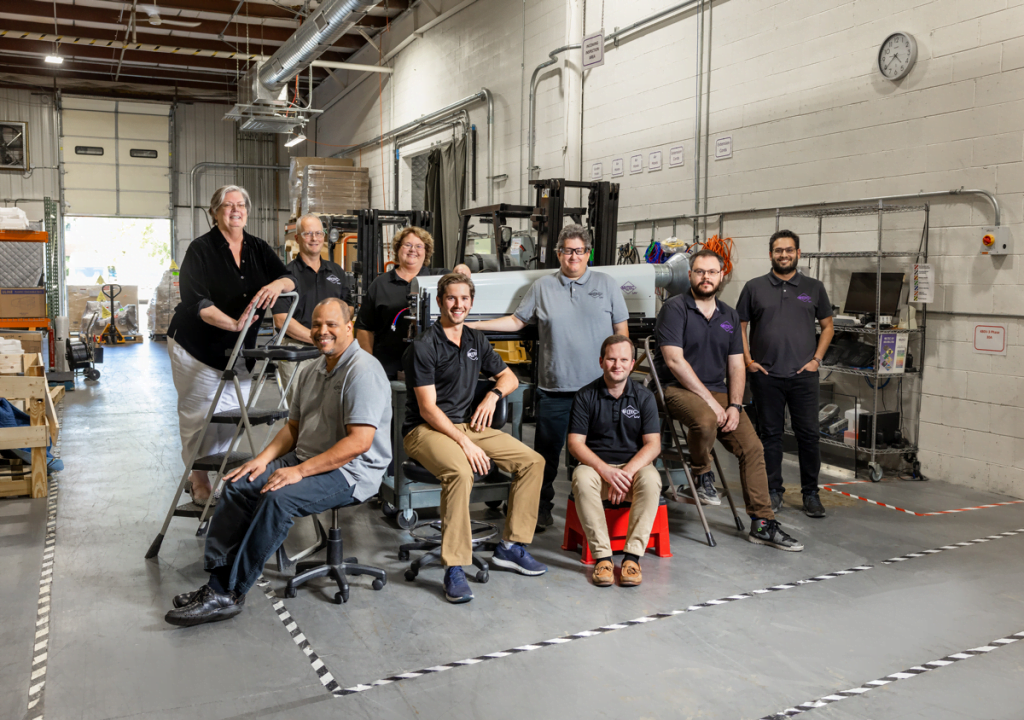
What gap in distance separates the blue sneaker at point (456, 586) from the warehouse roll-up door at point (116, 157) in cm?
1744

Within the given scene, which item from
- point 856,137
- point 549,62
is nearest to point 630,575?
point 856,137

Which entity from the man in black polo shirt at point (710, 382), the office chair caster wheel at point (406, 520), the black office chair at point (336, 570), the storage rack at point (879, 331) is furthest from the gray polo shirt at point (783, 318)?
the black office chair at point (336, 570)

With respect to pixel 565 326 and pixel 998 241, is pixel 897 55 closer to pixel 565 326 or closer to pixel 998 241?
pixel 998 241

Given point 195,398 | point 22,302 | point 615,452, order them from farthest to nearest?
point 22,302 < point 195,398 < point 615,452

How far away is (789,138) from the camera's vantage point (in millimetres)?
6562

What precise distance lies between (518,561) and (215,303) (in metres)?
2.02

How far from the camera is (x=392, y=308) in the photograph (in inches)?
191

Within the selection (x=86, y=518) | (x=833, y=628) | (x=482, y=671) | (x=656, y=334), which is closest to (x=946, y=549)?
(x=833, y=628)

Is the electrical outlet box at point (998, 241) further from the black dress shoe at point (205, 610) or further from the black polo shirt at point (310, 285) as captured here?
the black dress shoe at point (205, 610)

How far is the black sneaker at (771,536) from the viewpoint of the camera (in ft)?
14.0

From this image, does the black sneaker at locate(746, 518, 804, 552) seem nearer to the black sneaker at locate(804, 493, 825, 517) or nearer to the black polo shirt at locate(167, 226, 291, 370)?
the black sneaker at locate(804, 493, 825, 517)

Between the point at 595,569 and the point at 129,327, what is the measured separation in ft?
49.9

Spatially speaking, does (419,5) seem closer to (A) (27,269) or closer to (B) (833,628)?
(A) (27,269)

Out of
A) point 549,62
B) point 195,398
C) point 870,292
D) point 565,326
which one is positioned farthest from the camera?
point 549,62
